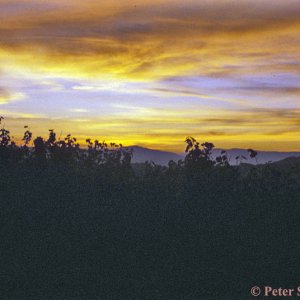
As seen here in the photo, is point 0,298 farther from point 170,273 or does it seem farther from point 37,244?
point 170,273

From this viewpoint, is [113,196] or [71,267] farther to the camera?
[113,196]

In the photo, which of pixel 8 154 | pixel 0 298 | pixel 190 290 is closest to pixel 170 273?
pixel 190 290

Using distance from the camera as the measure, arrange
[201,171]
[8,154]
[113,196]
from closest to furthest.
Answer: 1. [113,196]
2. [201,171]
3. [8,154]

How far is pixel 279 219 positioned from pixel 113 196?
2863 mm

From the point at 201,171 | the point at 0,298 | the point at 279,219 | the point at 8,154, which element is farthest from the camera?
the point at 8,154

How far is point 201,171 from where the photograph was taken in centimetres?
1303

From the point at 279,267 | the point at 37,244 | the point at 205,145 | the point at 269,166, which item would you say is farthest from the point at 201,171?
the point at 37,244

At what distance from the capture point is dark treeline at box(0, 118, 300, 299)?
410 inches

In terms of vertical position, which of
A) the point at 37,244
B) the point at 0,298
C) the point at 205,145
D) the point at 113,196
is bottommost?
the point at 0,298

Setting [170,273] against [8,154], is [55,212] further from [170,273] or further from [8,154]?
[8,154]

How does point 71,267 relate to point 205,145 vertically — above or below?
below

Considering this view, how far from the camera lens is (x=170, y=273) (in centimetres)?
1041

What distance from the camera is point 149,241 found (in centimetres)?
1057

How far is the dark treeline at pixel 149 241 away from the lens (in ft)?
34.2
